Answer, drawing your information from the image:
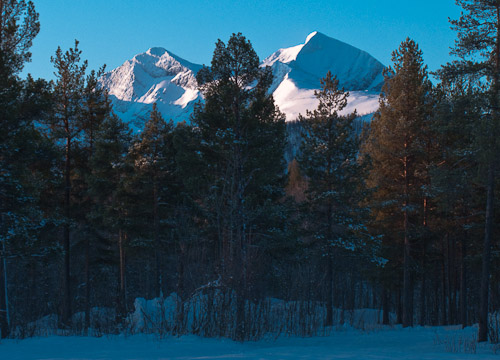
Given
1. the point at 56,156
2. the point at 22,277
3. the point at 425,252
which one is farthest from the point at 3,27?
the point at 22,277

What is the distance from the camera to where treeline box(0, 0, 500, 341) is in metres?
12.7

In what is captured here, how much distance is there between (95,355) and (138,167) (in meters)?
14.0

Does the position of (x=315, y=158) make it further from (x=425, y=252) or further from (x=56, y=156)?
(x=56, y=156)

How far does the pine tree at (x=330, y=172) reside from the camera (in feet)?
66.1

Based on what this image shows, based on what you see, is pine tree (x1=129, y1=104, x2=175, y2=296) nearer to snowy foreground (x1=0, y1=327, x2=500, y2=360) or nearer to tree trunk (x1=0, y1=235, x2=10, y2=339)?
tree trunk (x1=0, y1=235, x2=10, y2=339)

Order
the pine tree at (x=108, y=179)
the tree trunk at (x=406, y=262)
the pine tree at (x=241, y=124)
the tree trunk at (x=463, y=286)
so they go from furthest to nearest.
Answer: the pine tree at (x=108, y=179) → the tree trunk at (x=406, y=262) → the tree trunk at (x=463, y=286) → the pine tree at (x=241, y=124)

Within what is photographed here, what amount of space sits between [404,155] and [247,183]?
797 cm

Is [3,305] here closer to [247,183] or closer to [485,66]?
[247,183]

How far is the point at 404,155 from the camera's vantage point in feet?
61.3

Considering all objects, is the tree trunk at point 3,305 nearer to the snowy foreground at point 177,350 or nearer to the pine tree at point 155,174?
the snowy foreground at point 177,350

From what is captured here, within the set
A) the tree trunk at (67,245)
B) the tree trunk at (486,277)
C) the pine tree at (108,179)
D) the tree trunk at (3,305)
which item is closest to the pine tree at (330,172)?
the tree trunk at (486,277)

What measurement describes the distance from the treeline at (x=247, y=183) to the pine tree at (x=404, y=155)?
0.28ft

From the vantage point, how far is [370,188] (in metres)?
19.8

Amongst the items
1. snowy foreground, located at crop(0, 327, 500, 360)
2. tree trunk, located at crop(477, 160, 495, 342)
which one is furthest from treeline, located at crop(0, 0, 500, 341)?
snowy foreground, located at crop(0, 327, 500, 360)
